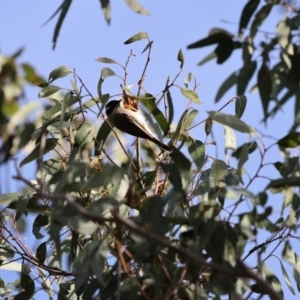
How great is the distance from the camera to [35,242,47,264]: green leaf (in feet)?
8.38

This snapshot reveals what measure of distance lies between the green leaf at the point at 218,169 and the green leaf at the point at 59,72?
2.00ft

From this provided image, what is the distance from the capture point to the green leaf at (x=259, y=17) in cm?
180

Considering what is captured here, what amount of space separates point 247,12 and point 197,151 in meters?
0.69

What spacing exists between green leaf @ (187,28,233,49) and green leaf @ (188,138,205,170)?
663 millimetres

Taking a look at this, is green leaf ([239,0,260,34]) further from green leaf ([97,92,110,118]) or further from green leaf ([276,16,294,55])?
green leaf ([97,92,110,118])

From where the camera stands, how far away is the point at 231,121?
82.0 inches

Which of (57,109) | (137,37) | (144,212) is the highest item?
(137,37)

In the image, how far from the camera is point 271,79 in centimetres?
180

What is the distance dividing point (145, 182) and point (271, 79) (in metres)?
0.80

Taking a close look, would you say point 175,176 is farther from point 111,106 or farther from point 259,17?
point 111,106

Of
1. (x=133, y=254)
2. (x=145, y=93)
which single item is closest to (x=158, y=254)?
(x=133, y=254)

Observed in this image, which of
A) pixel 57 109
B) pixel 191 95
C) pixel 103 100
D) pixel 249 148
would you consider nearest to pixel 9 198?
pixel 57 109

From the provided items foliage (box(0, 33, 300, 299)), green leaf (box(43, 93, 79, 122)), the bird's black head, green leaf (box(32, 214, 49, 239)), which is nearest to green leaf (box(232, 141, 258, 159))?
foliage (box(0, 33, 300, 299))

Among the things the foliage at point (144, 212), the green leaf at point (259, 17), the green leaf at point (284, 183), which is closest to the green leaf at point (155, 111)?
the foliage at point (144, 212)
